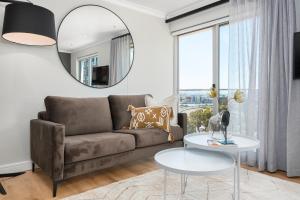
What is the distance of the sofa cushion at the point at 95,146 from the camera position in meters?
2.13

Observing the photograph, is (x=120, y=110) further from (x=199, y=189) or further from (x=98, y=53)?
(x=199, y=189)

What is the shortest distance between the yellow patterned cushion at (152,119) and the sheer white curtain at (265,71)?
99 cm

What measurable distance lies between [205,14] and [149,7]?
3.11ft

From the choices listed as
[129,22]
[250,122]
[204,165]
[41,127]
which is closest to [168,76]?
[129,22]

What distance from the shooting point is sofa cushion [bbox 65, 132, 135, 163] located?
2133 millimetres

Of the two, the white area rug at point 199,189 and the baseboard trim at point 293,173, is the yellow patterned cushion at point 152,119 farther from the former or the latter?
the baseboard trim at point 293,173

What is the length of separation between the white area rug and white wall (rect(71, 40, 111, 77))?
1.70 metres

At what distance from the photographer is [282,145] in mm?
2695

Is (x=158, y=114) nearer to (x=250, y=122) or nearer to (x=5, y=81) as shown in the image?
(x=250, y=122)

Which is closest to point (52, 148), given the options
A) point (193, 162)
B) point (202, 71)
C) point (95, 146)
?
point (95, 146)

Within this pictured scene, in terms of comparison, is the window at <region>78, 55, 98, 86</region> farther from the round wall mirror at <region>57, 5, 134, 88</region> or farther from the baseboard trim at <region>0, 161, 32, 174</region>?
the baseboard trim at <region>0, 161, 32, 174</region>

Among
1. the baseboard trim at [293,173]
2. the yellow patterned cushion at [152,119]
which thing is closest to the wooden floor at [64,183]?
the baseboard trim at [293,173]

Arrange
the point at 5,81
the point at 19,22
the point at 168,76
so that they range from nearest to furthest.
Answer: the point at 19,22 < the point at 5,81 < the point at 168,76

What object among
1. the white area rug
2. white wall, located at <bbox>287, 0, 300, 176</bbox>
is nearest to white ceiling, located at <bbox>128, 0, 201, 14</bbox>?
white wall, located at <bbox>287, 0, 300, 176</bbox>
